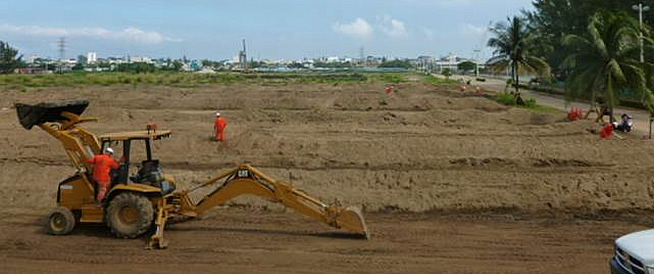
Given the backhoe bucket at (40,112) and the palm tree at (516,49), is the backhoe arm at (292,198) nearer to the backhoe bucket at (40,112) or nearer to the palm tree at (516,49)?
the backhoe bucket at (40,112)

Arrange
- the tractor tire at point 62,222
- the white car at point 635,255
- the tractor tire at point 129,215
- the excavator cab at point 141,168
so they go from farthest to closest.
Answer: the tractor tire at point 62,222, the excavator cab at point 141,168, the tractor tire at point 129,215, the white car at point 635,255

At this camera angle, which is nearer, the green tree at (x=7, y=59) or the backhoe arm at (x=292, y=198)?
the backhoe arm at (x=292, y=198)

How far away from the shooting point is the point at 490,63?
134 ft

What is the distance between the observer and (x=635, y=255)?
21.7 feet

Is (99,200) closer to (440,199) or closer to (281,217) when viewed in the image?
(281,217)

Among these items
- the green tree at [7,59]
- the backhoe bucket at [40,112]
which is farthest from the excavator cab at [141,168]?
the green tree at [7,59]

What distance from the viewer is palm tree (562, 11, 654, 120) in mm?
23984

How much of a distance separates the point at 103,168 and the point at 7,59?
344 feet

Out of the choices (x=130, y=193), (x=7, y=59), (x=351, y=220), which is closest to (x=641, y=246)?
(x=351, y=220)

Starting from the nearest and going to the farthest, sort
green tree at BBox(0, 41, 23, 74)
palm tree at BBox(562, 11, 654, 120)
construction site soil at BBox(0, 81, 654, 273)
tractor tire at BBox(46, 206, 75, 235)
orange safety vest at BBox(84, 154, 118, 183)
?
construction site soil at BBox(0, 81, 654, 273) → orange safety vest at BBox(84, 154, 118, 183) → tractor tire at BBox(46, 206, 75, 235) → palm tree at BBox(562, 11, 654, 120) → green tree at BBox(0, 41, 23, 74)

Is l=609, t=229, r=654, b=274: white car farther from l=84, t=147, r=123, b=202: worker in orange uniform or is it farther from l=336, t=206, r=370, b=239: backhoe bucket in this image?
l=84, t=147, r=123, b=202: worker in orange uniform

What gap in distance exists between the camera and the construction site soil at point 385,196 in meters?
10.1

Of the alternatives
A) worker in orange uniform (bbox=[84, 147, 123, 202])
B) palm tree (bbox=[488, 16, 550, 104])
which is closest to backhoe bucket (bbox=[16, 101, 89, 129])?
worker in orange uniform (bbox=[84, 147, 123, 202])

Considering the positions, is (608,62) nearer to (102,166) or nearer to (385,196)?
(385,196)
